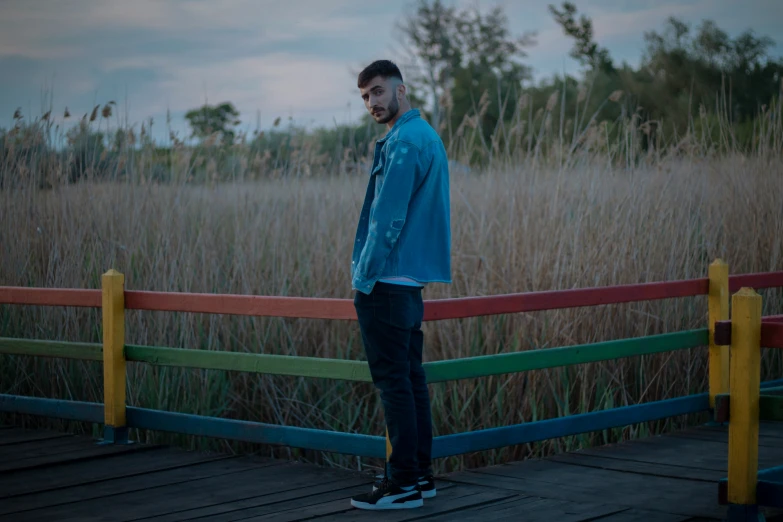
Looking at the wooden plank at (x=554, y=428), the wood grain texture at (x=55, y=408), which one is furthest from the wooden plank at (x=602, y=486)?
the wood grain texture at (x=55, y=408)

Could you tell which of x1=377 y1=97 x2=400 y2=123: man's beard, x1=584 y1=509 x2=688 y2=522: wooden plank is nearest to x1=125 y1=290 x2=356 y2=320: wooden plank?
x1=377 y1=97 x2=400 y2=123: man's beard

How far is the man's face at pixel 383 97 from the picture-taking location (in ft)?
12.7

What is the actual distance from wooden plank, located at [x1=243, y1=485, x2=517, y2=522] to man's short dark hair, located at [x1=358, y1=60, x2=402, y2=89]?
1752 mm

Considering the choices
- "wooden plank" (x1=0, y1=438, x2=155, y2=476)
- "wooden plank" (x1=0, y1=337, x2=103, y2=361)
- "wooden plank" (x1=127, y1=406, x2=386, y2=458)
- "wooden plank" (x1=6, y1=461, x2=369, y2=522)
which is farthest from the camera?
"wooden plank" (x1=0, y1=337, x2=103, y2=361)

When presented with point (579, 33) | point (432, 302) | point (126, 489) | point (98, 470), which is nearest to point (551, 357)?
point (432, 302)

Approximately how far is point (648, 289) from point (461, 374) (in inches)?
59.6

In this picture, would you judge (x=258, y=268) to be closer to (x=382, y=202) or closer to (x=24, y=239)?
(x=24, y=239)

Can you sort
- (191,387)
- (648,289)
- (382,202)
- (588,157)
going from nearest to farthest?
(382,202) → (648,289) → (191,387) → (588,157)

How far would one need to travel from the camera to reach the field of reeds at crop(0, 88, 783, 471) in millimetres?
6184

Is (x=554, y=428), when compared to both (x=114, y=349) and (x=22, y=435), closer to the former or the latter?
(x=114, y=349)

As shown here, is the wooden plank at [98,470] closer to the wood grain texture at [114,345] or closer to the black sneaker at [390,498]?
the wood grain texture at [114,345]

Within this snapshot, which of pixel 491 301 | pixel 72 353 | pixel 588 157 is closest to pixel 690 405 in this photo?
pixel 491 301

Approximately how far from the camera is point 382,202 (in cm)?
373

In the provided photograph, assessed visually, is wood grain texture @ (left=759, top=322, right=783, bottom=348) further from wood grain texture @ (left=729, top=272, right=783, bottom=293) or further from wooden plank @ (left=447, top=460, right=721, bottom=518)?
wood grain texture @ (left=729, top=272, right=783, bottom=293)
